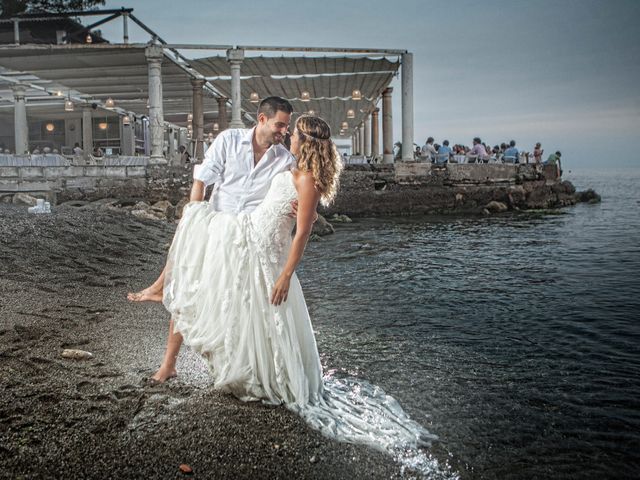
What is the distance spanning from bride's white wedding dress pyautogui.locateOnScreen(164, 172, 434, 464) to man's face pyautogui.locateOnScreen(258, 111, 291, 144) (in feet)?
1.29

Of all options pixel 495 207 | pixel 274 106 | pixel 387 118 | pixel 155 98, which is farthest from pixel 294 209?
pixel 387 118

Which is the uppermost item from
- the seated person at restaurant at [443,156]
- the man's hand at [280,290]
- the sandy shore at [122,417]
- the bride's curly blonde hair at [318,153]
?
the seated person at restaurant at [443,156]

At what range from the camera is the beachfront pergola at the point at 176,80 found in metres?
16.0

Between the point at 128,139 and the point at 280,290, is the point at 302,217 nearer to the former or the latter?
the point at 280,290

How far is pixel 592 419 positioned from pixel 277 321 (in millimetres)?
2255

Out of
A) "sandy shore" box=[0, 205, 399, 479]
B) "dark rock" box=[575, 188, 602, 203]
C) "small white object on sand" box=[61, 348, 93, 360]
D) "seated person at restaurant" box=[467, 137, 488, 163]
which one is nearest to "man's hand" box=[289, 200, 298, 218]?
"sandy shore" box=[0, 205, 399, 479]

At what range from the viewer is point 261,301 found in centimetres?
313

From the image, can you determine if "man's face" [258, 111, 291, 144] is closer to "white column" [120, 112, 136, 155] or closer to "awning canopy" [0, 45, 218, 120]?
"awning canopy" [0, 45, 218, 120]

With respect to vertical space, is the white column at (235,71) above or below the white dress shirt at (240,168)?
above

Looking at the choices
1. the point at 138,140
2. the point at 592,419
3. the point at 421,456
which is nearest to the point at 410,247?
the point at 592,419

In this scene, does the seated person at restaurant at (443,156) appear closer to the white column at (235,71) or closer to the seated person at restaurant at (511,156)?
the seated person at restaurant at (511,156)

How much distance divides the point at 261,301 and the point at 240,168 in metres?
0.93

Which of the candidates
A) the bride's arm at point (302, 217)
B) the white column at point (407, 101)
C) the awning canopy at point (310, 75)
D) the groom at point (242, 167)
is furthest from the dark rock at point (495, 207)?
the bride's arm at point (302, 217)

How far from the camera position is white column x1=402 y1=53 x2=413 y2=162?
54.9 ft
